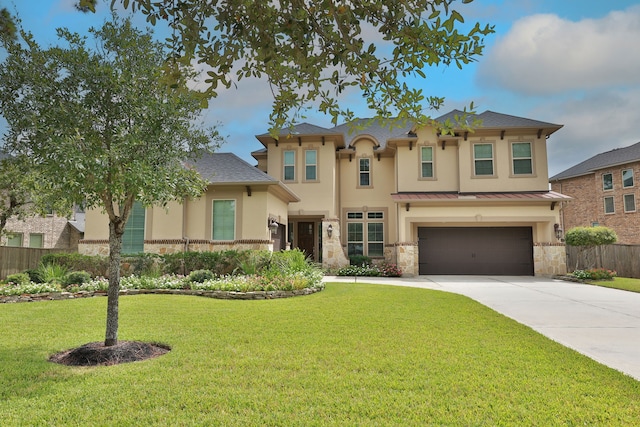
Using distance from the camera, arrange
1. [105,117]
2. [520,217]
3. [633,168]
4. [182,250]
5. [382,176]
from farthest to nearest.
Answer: [633,168]
[382,176]
[520,217]
[182,250]
[105,117]

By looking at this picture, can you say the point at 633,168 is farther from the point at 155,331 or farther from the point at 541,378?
the point at 155,331

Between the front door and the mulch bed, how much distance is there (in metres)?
15.5

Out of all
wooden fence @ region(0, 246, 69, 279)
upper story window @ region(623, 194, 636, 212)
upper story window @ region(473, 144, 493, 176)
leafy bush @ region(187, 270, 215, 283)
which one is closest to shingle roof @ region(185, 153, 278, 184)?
leafy bush @ region(187, 270, 215, 283)

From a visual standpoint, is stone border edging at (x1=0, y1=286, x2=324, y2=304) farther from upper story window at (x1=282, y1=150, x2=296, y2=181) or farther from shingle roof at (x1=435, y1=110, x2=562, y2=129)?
shingle roof at (x1=435, y1=110, x2=562, y2=129)

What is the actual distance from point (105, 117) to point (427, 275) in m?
15.8

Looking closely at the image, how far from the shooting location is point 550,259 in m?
17.5

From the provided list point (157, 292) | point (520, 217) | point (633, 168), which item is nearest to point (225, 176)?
point (157, 292)

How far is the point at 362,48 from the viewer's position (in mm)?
3201

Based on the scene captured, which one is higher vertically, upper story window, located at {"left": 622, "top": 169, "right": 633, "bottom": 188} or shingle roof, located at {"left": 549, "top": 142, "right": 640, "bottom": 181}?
shingle roof, located at {"left": 549, "top": 142, "right": 640, "bottom": 181}

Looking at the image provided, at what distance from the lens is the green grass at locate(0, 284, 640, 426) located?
3285 millimetres

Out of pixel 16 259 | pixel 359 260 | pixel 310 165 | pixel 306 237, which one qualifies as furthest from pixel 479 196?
pixel 16 259

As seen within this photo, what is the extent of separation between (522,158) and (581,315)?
1219cm

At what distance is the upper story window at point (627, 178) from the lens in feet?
78.4

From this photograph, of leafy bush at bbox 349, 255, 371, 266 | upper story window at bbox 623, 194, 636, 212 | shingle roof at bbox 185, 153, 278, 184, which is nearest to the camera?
shingle roof at bbox 185, 153, 278, 184
